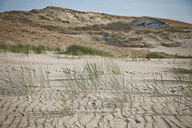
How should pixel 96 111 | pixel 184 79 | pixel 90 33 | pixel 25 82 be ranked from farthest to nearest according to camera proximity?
pixel 90 33 < pixel 184 79 < pixel 25 82 < pixel 96 111

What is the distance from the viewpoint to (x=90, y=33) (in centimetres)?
2233

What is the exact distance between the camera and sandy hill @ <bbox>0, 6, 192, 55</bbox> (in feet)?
40.1

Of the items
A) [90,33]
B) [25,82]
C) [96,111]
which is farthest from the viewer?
[90,33]

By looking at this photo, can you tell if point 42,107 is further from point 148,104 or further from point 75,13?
point 75,13

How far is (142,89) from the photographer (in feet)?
9.57

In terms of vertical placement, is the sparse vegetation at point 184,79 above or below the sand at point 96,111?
above

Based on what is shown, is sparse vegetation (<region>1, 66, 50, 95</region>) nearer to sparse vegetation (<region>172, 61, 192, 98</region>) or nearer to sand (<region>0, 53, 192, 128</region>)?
sand (<region>0, 53, 192, 128</region>)

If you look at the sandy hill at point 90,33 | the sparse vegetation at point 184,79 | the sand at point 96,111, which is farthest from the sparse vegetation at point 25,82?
the sandy hill at point 90,33

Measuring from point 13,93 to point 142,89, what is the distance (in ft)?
7.85

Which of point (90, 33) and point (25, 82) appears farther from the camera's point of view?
point (90, 33)

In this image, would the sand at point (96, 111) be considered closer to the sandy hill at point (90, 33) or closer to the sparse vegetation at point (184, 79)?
the sparse vegetation at point (184, 79)

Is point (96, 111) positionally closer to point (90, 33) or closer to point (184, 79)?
point (184, 79)

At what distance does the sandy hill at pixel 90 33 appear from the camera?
12.2 metres

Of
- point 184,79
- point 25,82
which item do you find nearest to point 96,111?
point 25,82
